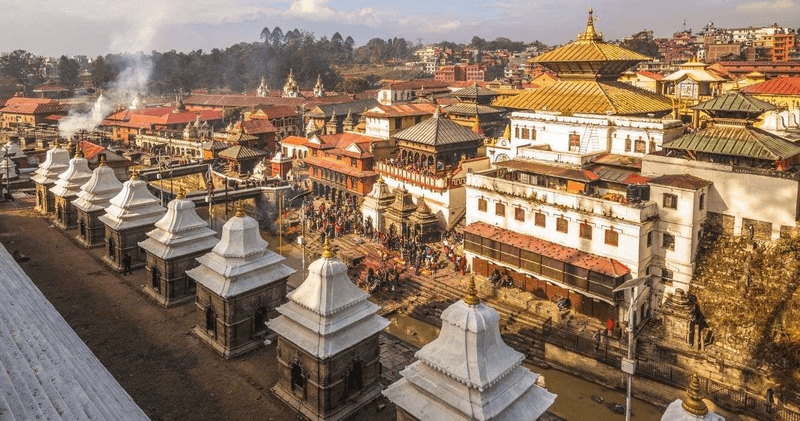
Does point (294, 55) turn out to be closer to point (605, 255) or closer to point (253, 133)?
point (253, 133)

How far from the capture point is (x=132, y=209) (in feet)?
80.6

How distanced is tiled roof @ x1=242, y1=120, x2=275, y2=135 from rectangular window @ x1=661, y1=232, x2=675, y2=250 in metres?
51.2

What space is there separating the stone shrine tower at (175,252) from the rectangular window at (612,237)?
1718cm

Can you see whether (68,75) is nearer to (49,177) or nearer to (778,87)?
(49,177)

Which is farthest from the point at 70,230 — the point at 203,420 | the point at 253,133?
the point at 253,133

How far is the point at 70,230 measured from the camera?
2964 centimetres

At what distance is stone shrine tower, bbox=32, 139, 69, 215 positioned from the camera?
32469 millimetres

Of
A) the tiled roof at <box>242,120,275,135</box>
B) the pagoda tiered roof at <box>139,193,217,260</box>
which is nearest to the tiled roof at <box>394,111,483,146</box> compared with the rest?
the pagoda tiered roof at <box>139,193,217,260</box>

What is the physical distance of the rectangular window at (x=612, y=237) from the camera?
82.7 feet

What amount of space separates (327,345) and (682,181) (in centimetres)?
1827

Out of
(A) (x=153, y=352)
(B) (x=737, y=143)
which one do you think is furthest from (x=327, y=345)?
(B) (x=737, y=143)

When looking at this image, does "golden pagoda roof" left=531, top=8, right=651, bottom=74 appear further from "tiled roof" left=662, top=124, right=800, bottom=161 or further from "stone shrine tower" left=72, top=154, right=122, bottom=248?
"stone shrine tower" left=72, top=154, right=122, bottom=248

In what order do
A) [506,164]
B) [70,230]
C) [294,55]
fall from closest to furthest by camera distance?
[70,230]
[506,164]
[294,55]

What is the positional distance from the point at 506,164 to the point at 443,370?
21.7 m
